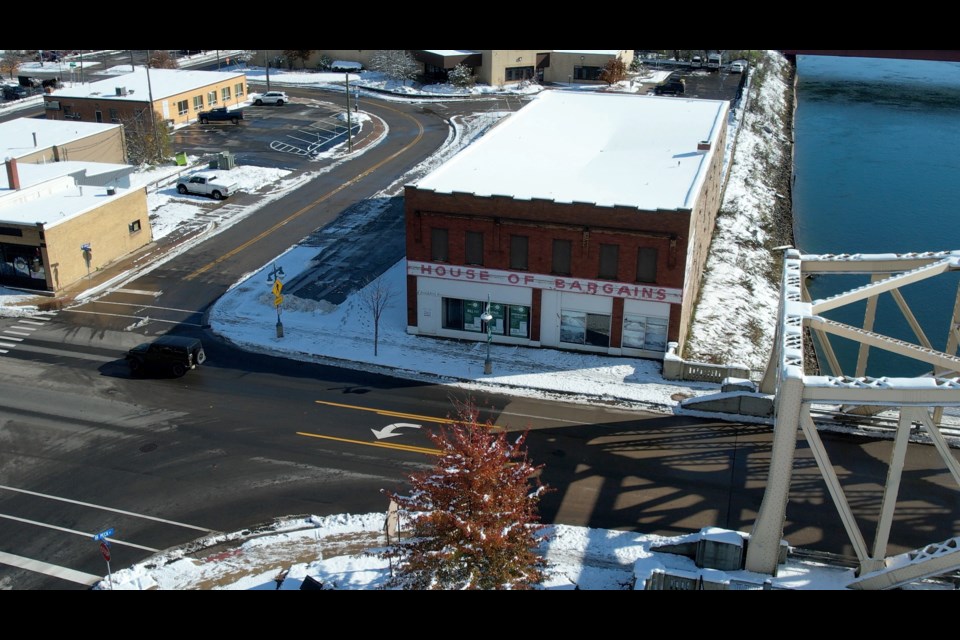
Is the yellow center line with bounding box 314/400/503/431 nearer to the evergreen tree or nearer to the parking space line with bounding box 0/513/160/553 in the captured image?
the parking space line with bounding box 0/513/160/553

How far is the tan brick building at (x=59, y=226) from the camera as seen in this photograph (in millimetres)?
45219

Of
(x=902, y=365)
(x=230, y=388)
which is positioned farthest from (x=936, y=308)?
(x=230, y=388)

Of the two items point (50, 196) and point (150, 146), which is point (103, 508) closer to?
point (50, 196)

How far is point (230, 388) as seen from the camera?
36.6 meters

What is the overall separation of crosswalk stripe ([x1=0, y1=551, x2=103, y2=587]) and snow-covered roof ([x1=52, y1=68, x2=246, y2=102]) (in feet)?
179

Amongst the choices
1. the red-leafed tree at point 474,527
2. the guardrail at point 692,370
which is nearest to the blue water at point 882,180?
the guardrail at point 692,370

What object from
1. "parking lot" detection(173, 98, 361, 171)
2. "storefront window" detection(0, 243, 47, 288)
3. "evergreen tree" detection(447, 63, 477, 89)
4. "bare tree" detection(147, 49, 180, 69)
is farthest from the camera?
"bare tree" detection(147, 49, 180, 69)

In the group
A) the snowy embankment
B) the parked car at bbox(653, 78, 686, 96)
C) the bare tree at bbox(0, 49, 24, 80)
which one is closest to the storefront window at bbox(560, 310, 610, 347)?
the snowy embankment

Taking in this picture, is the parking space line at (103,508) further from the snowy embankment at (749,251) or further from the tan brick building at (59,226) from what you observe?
the snowy embankment at (749,251)

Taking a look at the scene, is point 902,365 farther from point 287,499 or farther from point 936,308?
point 287,499

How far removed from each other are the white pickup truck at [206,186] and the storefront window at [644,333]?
33519mm

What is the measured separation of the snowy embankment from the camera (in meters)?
41.1

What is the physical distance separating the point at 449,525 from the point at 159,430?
1631 cm
